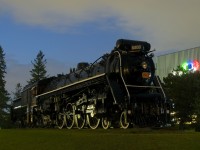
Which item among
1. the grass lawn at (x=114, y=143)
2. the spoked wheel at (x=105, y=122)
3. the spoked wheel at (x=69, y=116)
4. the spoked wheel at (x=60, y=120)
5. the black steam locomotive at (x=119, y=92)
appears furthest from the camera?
the spoked wheel at (x=60, y=120)

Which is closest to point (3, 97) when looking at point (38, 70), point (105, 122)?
point (38, 70)

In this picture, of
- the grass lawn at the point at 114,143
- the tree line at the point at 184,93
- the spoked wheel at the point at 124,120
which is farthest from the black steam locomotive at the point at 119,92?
the tree line at the point at 184,93

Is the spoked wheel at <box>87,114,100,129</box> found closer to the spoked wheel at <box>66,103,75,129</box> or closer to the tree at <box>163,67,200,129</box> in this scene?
the spoked wheel at <box>66,103,75,129</box>

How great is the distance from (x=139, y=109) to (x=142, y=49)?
3450mm

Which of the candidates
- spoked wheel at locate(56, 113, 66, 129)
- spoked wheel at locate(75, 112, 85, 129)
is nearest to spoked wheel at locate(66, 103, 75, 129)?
spoked wheel at locate(56, 113, 66, 129)

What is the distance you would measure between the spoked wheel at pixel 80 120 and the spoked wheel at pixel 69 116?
603 mm

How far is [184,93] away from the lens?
4172 centimetres

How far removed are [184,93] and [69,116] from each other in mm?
19714

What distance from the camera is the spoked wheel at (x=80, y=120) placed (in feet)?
76.3

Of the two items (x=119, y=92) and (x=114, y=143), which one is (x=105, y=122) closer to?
(x=119, y=92)

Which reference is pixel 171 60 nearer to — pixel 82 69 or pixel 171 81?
pixel 171 81

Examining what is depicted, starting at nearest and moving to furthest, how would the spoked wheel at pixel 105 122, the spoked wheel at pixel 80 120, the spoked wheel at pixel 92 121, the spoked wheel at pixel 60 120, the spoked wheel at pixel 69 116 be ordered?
the spoked wheel at pixel 105 122 → the spoked wheel at pixel 92 121 → the spoked wheel at pixel 80 120 → the spoked wheel at pixel 69 116 → the spoked wheel at pixel 60 120

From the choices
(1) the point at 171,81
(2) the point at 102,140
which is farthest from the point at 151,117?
(1) the point at 171,81

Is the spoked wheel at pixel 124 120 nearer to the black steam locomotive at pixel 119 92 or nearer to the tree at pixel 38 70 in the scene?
the black steam locomotive at pixel 119 92
